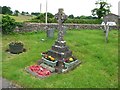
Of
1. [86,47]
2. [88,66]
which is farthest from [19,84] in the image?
[86,47]

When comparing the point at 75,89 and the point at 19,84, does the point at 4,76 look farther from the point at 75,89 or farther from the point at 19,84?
the point at 75,89

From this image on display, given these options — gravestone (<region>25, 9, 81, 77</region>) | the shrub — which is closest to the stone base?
gravestone (<region>25, 9, 81, 77</region>)

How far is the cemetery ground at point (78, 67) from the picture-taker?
11594 mm

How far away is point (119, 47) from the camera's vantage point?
18.9 meters

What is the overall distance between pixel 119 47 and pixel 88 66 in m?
6.07

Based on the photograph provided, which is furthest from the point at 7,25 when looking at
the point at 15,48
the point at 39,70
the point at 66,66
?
the point at 66,66

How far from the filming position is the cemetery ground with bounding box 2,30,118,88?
38.0 feet

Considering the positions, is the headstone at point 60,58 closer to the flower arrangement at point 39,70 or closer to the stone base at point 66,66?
the stone base at point 66,66

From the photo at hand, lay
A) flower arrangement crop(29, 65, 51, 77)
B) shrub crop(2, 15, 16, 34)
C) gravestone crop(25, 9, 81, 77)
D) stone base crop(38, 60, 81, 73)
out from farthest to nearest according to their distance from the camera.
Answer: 1. shrub crop(2, 15, 16, 34)
2. gravestone crop(25, 9, 81, 77)
3. stone base crop(38, 60, 81, 73)
4. flower arrangement crop(29, 65, 51, 77)

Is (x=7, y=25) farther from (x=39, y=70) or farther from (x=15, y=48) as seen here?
(x=39, y=70)

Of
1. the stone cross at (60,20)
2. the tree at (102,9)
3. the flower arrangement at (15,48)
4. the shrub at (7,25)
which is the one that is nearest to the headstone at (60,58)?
the stone cross at (60,20)

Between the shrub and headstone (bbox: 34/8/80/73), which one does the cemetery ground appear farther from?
the shrub

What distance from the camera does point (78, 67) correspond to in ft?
45.5

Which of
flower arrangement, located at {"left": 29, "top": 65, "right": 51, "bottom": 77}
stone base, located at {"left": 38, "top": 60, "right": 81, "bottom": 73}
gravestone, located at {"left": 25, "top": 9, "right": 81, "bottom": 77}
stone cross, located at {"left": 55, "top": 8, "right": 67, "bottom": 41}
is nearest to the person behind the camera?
flower arrangement, located at {"left": 29, "top": 65, "right": 51, "bottom": 77}
